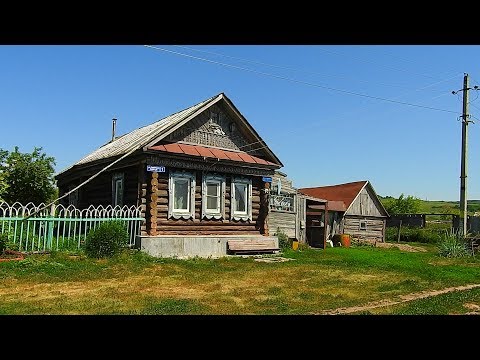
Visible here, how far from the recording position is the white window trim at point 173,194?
16750mm

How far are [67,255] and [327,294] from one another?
7.84 meters

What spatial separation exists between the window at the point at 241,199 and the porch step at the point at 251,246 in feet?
3.51

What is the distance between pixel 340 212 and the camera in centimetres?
3136

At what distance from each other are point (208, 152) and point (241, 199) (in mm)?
2683

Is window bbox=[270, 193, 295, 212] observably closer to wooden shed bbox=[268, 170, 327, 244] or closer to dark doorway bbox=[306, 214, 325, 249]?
wooden shed bbox=[268, 170, 327, 244]

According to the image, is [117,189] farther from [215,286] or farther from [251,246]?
[215,286]

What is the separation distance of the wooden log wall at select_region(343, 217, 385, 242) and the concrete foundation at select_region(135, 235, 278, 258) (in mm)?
15826

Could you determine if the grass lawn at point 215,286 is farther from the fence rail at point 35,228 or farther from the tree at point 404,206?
the tree at point 404,206

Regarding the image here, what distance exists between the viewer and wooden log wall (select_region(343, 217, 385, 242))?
1276 inches

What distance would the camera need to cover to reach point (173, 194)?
16.9 meters
